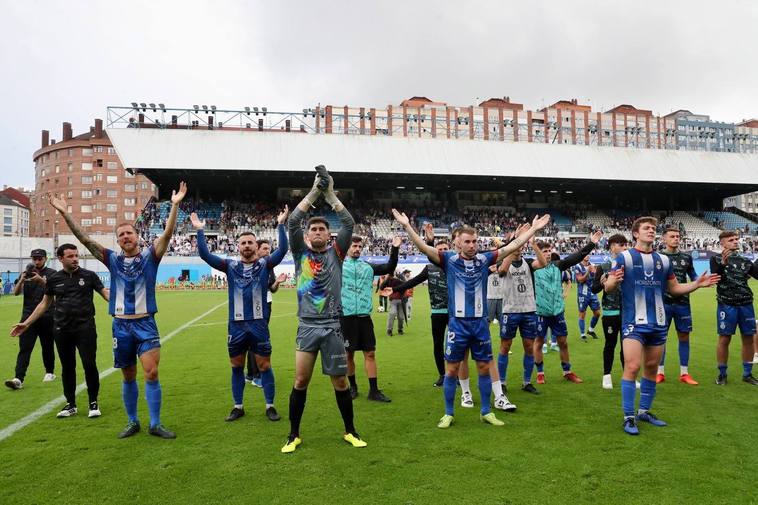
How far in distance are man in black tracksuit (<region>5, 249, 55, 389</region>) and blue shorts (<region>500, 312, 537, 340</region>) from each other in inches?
272

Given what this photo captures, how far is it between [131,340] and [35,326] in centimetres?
387

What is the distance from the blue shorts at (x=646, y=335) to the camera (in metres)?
5.76

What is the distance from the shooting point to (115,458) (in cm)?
503

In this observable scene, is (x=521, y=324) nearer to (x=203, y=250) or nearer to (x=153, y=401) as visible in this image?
(x=203, y=250)

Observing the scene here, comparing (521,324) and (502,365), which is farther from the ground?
(521,324)

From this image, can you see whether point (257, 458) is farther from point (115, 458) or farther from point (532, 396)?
point (532, 396)

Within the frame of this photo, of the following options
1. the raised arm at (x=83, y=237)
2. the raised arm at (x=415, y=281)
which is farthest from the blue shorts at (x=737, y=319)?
the raised arm at (x=83, y=237)

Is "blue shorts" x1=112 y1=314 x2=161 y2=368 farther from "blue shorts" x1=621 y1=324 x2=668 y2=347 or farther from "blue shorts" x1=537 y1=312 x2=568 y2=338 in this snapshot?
"blue shorts" x1=537 y1=312 x2=568 y2=338

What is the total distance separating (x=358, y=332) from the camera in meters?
7.32

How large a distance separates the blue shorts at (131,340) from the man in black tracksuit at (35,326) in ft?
10.4

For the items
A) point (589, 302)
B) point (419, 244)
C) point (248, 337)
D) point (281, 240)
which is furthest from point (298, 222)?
point (589, 302)

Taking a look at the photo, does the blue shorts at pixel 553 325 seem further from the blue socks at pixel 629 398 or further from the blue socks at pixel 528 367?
the blue socks at pixel 629 398

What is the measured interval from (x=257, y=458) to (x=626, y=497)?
3.21 meters

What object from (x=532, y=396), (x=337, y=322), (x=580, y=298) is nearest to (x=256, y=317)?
(x=337, y=322)
